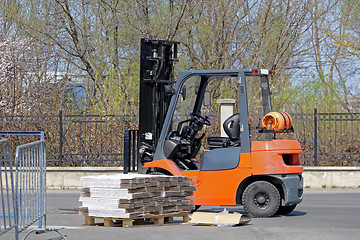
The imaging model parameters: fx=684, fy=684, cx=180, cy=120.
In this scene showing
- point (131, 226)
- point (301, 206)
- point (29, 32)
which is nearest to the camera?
point (131, 226)

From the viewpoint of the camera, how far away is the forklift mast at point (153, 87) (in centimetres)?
1240

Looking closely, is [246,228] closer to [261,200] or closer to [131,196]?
[261,200]

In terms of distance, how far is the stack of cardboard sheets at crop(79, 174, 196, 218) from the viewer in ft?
33.0

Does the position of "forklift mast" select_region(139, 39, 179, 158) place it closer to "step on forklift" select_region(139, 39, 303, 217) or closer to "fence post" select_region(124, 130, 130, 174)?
"step on forklift" select_region(139, 39, 303, 217)

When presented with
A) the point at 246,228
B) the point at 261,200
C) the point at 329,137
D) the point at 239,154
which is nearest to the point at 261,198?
the point at 261,200

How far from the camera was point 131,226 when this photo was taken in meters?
10.4

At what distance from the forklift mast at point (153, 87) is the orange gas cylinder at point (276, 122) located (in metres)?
1.80

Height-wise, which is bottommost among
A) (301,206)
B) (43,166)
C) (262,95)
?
(301,206)

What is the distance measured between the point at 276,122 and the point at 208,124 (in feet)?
4.01

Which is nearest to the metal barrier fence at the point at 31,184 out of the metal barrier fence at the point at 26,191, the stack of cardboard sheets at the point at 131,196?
the metal barrier fence at the point at 26,191

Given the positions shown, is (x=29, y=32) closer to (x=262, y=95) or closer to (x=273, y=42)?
(x=273, y=42)

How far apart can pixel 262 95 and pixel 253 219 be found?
2328mm

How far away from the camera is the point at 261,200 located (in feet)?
38.5

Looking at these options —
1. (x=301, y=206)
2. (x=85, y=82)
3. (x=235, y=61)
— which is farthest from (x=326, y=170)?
(x=85, y=82)
